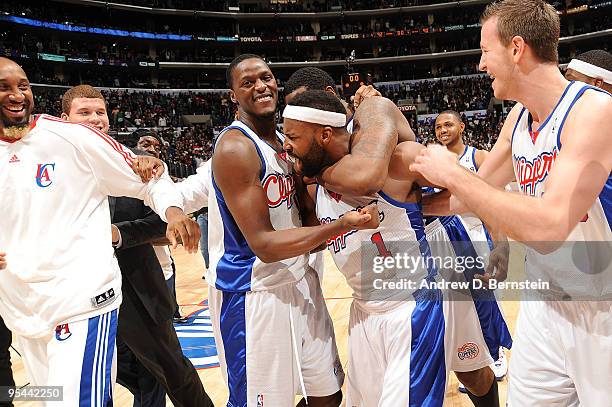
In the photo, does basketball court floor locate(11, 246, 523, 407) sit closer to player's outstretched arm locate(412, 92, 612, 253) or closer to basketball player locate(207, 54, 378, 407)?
basketball player locate(207, 54, 378, 407)

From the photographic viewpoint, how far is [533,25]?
182 cm

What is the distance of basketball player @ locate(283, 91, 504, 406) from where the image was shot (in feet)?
7.34

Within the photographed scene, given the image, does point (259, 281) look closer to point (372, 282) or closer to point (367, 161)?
point (372, 282)

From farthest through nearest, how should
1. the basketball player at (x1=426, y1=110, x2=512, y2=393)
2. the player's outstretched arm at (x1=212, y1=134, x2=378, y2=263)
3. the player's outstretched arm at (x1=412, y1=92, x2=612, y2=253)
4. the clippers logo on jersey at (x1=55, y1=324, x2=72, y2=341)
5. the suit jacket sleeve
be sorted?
the suit jacket sleeve, the basketball player at (x1=426, y1=110, x2=512, y2=393), the clippers logo on jersey at (x1=55, y1=324, x2=72, y2=341), the player's outstretched arm at (x1=212, y1=134, x2=378, y2=263), the player's outstretched arm at (x1=412, y1=92, x2=612, y2=253)

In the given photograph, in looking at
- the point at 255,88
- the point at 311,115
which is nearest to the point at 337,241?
the point at 311,115

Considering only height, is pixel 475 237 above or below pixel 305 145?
below

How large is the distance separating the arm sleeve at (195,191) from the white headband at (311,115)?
0.87 metres

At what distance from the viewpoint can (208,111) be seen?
103 feet

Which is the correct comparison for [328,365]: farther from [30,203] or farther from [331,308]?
[331,308]

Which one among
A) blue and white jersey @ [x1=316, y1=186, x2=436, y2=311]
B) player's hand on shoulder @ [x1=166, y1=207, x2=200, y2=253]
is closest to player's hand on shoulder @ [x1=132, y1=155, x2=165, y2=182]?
player's hand on shoulder @ [x1=166, y1=207, x2=200, y2=253]

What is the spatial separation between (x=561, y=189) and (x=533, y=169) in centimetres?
37

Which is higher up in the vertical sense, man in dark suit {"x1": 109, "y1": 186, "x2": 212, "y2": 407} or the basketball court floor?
man in dark suit {"x1": 109, "y1": 186, "x2": 212, "y2": 407}

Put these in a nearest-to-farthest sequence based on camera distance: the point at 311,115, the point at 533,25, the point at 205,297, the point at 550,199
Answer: the point at 550,199, the point at 533,25, the point at 311,115, the point at 205,297

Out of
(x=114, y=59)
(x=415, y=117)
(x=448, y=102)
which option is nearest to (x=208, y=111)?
(x=114, y=59)
